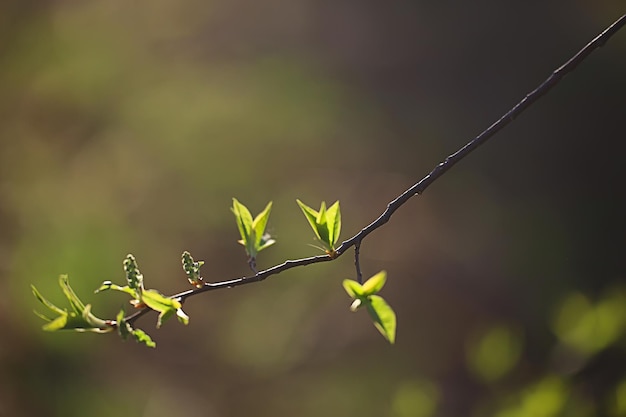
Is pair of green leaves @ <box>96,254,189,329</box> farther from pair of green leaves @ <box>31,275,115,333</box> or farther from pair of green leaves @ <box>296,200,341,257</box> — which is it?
pair of green leaves @ <box>296,200,341,257</box>

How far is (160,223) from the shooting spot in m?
2.36

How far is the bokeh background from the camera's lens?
Result: 2041 millimetres

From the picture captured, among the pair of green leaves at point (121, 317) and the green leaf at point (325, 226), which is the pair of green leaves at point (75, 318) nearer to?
the pair of green leaves at point (121, 317)

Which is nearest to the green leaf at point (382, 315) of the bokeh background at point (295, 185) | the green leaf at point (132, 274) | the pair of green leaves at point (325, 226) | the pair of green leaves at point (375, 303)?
the pair of green leaves at point (375, 303)

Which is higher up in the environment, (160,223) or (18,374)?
(160,223)

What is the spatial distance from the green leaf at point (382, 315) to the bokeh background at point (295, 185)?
1.27 m

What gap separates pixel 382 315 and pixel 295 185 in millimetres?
1937

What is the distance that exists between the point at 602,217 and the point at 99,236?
5.71 ft

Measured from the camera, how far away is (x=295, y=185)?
97.3 inches

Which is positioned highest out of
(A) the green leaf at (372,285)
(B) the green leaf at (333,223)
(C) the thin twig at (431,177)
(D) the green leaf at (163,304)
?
(D) the green leaf at (163,304)

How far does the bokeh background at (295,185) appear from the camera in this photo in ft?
6.70

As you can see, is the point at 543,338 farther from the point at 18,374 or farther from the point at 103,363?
the point at 18,374

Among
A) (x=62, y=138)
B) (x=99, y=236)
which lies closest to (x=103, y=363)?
(x=99, y=236)

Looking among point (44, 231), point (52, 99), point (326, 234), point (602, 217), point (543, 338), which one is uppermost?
point (52, 99)
